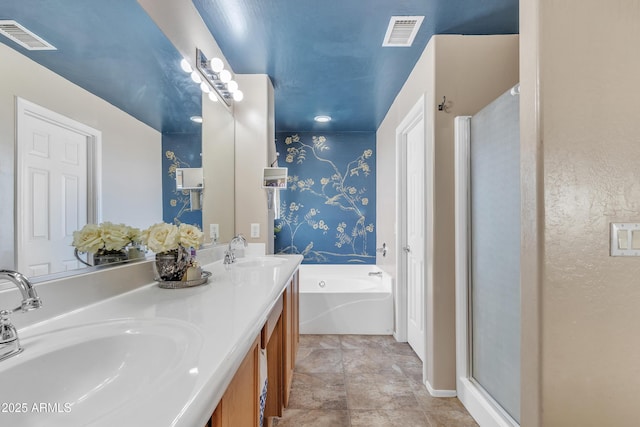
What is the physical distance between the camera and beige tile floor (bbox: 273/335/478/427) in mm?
1806

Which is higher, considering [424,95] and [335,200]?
[424,95]

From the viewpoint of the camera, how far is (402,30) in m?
1.94

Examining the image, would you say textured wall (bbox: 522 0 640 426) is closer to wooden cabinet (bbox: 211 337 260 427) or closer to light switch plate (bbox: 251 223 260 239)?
wooden cabinet (bbox: 211 337 260 427)

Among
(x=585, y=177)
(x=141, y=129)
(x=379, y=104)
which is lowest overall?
(x=585, y=177)

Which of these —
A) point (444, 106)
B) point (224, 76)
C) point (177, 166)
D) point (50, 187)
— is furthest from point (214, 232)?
point (444, 106)

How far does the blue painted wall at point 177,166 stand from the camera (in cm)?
147

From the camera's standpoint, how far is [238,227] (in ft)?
8.29

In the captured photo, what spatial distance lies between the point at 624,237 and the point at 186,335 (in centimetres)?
137

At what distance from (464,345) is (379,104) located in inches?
90.4

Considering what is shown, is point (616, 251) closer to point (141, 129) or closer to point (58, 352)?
point (58, 352)

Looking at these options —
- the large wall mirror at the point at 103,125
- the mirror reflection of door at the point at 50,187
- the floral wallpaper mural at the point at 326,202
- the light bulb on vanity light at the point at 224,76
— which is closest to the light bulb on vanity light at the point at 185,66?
the large wall mirror at the point at 103,125

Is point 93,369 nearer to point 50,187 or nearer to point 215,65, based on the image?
point 50,187

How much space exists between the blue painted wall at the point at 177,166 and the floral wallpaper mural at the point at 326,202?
2.23m

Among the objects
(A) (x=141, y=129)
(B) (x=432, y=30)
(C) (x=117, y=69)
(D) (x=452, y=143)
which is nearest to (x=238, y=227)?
(A) (x=141, y=129)
